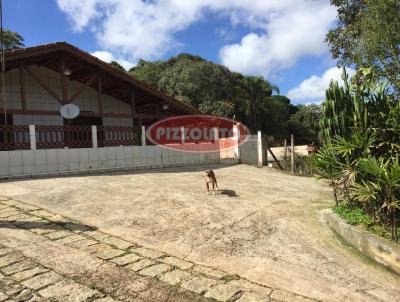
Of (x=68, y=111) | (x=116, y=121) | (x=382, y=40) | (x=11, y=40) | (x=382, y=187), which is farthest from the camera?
(x=11, y=40)

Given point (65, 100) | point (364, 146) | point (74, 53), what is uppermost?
point (74, 53)

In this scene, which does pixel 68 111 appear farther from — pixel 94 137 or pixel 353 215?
pixel 353 215

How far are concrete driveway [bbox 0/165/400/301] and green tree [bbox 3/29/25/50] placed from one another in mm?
22788

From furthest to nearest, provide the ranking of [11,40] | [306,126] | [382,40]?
[306,126], [11,40], [382,40]

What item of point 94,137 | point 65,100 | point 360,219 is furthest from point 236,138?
point 360,219

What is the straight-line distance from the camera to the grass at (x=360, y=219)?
18.9ft

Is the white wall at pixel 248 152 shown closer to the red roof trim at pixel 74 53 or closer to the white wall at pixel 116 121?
the red roof trim at pixel 74 53

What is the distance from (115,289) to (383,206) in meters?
4.08

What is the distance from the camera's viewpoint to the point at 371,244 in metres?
5.43

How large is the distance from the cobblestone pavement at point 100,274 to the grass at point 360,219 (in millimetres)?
2309

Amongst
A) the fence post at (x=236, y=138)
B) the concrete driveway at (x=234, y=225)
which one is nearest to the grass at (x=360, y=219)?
the concrete driveway at (x=234, y=225)

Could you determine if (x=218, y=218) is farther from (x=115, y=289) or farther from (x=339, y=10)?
(x=339, y=10)

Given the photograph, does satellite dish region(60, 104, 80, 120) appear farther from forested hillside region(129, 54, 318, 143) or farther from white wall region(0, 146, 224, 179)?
forested hillside region(129, 54, 318, 143)

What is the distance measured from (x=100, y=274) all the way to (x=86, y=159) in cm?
808
